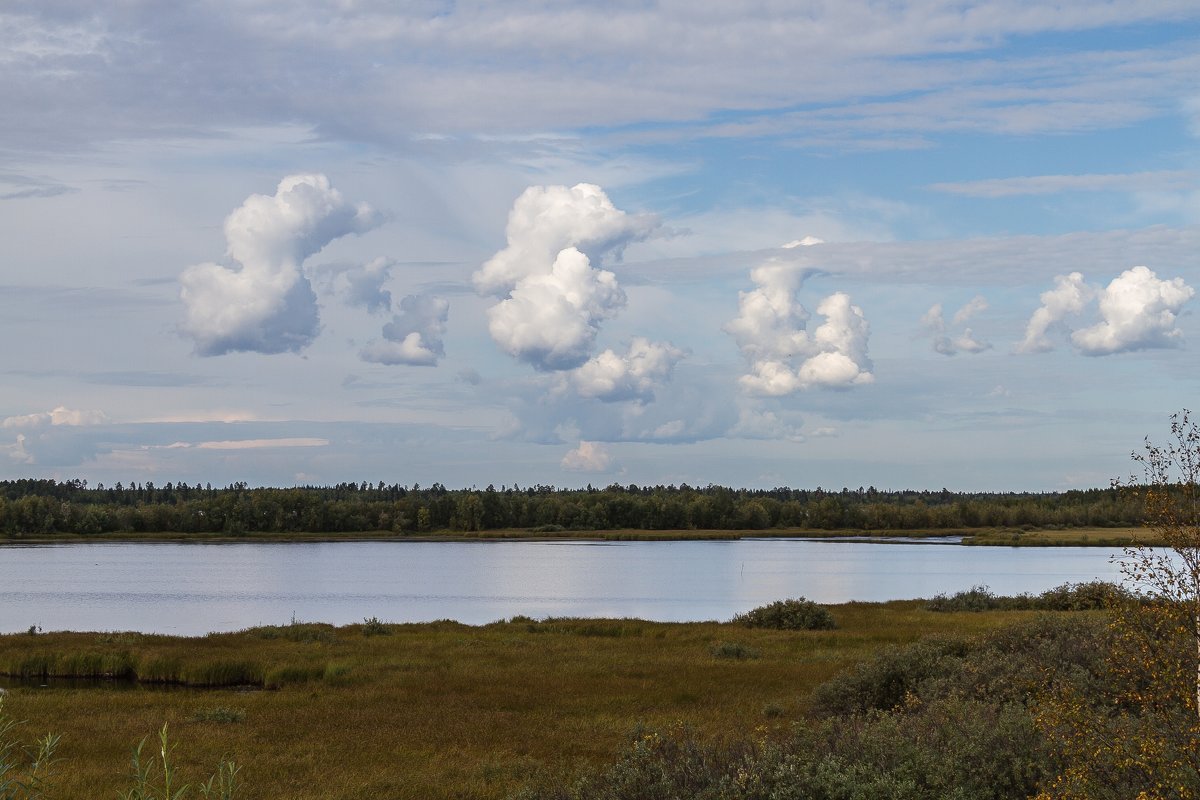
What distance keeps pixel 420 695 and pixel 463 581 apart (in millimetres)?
71563

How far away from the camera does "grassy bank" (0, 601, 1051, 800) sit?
63.1 ft

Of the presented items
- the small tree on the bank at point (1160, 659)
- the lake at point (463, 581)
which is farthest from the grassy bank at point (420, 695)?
the lake at point (463, 581)

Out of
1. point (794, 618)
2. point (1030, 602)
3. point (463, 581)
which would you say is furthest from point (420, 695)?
point (463, 581)

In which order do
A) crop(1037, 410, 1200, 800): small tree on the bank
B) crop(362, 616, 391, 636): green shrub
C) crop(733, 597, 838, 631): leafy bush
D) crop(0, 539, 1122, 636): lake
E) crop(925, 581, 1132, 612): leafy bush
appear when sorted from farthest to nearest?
crop(0, 539, 1122, 636): lake → crop(925, 581, 1132, 612): leafy bush → crop(733, 597, 838, 631): leafy bush → crop(362, 616, 391, 636): green shrub → crop(1037, 410, 1200, 800): small tree on the bank

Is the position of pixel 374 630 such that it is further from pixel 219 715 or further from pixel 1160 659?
pixel 1160 659

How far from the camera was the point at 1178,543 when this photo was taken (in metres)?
8.44

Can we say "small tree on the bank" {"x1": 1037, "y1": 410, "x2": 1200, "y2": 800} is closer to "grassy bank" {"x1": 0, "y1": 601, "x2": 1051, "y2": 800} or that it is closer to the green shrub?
"grassy bank" {"x1": 0, "y1": 601, "x2": 1051, "y2": 800}

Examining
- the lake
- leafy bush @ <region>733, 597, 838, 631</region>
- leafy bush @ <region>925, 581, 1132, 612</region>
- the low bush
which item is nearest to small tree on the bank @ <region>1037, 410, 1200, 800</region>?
the low bush

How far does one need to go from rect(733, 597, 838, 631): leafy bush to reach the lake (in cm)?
1384

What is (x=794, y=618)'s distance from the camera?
43.9m

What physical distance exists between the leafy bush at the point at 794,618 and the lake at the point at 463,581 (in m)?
13.8

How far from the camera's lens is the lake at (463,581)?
64.1m

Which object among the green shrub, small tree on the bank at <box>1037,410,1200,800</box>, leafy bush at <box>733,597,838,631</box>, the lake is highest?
small tree on the bank at <box>1037,410,1200,800</box>

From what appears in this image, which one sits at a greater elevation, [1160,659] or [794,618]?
[1160,659]
